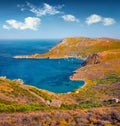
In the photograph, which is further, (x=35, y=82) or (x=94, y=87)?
(x=35, y=82)

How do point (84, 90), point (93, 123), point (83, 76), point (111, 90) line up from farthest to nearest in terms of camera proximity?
point (83, 76), point (84, 90), point (111, 90), point (93, 123)

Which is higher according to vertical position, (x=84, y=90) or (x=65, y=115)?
(x=65, y=115)

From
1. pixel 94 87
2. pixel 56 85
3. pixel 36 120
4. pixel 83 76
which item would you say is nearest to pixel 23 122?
pixel 36 120

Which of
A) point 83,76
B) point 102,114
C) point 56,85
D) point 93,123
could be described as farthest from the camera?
point 83,76

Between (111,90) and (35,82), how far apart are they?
189ft

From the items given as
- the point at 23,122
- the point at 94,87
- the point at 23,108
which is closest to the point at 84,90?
the point at 94,87

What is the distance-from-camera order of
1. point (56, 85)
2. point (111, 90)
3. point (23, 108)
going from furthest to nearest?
point (56, 85)
point (111, 90)
point (23, 108)

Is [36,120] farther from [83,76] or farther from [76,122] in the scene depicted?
[83,76]

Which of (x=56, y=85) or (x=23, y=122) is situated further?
(x=56, y=85)

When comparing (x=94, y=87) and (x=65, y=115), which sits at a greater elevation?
(x=65, y=115)

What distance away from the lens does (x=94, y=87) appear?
475 feet

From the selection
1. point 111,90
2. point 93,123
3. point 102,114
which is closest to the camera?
point 93,123

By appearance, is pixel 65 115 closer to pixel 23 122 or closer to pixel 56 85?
pixel 23 122

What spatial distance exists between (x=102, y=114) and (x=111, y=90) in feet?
342
